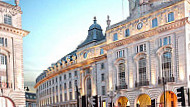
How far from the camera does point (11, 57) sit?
40938mm

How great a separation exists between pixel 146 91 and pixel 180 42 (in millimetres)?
11669

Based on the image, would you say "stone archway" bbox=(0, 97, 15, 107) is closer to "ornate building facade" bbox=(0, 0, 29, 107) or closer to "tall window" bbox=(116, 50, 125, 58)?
"ornate building facade" bbox=(0, 0, 29, 107)

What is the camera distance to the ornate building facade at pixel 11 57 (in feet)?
130

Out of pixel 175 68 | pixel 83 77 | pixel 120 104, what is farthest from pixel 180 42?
pixel 83 77

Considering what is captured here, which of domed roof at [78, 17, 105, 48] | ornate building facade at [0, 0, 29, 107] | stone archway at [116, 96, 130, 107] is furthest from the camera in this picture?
domed roof at [78, 17, 105, 48]

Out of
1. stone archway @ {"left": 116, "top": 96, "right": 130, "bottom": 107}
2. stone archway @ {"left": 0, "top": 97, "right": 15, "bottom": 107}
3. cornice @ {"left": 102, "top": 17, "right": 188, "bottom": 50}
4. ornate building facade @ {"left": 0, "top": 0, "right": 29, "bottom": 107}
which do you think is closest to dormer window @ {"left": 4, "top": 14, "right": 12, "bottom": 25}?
ornate building facade @ {"left": 0, "top": 0, "right": 29, "bottom": 107}

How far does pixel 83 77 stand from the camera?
7150cm

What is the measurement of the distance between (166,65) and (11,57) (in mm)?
28022

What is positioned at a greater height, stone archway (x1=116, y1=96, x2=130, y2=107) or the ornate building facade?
the ornate building facade

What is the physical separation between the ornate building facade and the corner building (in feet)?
72.5

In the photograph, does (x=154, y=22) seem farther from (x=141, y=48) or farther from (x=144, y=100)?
(x=144, y=100)

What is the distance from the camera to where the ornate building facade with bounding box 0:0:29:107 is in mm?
39531

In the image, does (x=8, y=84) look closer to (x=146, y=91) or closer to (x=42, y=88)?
(x=146, y=91)

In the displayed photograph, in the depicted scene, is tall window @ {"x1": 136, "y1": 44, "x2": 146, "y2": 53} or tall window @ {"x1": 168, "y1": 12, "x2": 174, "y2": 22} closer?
tall window @ {"x1": 168, "y1": 12, "x2": 174, "y2": 22}
